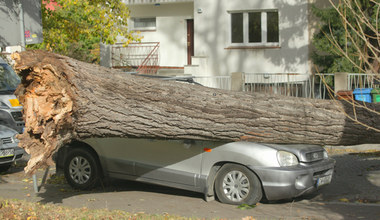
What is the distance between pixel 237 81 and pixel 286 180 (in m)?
9.68

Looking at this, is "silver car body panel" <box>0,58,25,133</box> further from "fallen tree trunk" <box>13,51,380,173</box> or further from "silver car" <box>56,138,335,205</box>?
"fallen tree trunk" <box>13,51,380,173</box>

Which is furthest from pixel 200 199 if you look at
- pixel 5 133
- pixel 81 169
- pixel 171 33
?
pixel 171 33

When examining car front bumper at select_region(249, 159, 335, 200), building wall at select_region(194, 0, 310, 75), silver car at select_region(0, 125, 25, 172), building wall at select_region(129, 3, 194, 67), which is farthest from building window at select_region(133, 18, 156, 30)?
car front bumper at select_region(249, 159, 335, 200)

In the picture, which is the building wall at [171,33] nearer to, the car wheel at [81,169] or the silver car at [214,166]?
the car wheel at [81,169]

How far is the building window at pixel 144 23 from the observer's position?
24.4m

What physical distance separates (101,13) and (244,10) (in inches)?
302

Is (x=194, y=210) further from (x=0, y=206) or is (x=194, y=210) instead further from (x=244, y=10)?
(x=244, y=10)

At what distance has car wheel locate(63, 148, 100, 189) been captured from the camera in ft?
29.2

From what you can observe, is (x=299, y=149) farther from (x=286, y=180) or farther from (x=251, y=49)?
(x=251, y=49)

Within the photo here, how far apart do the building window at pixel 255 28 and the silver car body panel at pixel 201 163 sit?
1342 cm

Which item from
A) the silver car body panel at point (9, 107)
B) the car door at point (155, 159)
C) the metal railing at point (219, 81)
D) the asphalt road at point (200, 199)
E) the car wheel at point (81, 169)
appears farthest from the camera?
the metal railing at point (219, 81)

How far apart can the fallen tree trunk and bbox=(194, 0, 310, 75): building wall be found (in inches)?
529

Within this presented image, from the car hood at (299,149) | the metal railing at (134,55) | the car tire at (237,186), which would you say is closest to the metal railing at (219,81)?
the metal railing at (134,55)

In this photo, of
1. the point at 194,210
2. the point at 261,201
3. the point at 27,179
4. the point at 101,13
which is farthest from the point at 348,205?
the point at 101,13
